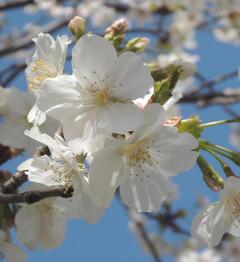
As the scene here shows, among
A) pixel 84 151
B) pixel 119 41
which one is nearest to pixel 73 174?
pixel 84 151

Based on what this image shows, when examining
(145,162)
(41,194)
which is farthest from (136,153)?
(41,194)

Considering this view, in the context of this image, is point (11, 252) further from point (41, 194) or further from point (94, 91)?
point (94, 91)

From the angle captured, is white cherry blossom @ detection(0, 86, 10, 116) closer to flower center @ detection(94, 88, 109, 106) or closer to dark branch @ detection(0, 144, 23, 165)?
dark branch @ detection(0, 144, 23, 165)

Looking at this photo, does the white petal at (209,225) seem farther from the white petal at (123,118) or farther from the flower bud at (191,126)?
the white petal at (123,118)

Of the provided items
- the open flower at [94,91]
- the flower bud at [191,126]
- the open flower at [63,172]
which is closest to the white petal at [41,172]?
the open flower at [63,172]

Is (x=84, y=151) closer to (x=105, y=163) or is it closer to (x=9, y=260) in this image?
(x=105, y=163)

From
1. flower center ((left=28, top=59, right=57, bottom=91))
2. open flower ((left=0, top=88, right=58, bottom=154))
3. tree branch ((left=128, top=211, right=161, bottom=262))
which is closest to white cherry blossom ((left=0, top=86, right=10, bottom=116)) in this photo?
open flower ((left=0, top=88, right=58, bottom=154))
